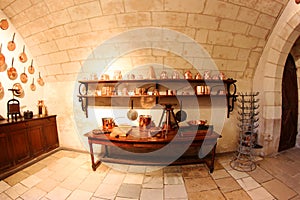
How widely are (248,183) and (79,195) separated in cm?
226

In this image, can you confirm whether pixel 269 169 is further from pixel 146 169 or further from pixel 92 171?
pixel 92 171

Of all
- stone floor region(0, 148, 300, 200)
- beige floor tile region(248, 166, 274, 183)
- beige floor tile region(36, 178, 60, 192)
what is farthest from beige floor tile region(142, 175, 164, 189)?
beige floor tile region(248, 166, 274, 183)

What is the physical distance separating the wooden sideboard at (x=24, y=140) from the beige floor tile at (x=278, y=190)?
12.3ft

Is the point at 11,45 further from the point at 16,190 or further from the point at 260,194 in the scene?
the point at 260,194

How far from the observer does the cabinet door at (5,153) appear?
2.01m

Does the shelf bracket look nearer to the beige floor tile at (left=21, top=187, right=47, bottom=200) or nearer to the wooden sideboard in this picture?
the beige floor tile at (left=21, top=187, right=47, bottom=200)

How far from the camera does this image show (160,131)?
2.09 metres

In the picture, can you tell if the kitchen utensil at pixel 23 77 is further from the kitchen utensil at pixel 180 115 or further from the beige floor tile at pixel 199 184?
the beige floor tile at pixel 199 184

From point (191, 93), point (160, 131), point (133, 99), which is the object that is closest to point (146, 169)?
point (160, 131)

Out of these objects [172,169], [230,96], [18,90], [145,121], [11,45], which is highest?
[11,45]

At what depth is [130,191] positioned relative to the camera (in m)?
1.76

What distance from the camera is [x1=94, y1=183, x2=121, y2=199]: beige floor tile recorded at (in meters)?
1.69

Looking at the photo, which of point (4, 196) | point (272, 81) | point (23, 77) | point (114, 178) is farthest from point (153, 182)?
point (23, 77)

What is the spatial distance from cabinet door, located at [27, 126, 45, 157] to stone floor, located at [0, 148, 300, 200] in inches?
9.3
